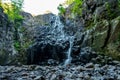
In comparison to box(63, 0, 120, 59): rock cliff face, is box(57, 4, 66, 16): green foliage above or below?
above

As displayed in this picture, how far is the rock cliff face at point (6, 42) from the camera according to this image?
74.0ft

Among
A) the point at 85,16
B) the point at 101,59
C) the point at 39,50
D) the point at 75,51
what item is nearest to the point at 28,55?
the point at 39,50

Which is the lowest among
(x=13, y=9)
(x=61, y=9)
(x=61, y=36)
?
(x=61, y=36)

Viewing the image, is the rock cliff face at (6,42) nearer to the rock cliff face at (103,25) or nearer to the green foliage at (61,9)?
the rock cliff face at (103,25)

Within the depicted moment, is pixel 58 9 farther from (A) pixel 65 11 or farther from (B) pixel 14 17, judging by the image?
(B) pixel 14 17

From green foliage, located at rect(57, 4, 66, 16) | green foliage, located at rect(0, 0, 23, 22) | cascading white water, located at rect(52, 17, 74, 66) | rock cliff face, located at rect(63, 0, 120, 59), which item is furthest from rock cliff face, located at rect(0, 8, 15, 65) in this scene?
green foliage, located at rect(57, 4, 66, 16)

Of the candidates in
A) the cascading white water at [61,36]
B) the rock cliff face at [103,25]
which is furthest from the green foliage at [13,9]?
the rock cliff face at [103,25]

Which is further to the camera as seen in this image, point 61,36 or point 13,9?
point 13,9

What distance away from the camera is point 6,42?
24.5 m

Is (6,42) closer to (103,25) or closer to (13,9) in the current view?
(103,25)

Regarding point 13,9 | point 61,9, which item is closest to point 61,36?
point 61,9

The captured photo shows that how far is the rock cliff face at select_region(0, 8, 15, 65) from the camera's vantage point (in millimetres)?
22547

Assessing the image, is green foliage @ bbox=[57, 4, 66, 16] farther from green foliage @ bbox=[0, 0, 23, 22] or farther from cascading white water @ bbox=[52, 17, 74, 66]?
green foliage @ bbox=[0, 0, 23, 22]

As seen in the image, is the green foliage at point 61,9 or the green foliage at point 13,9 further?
the green foliage at point 61,9
